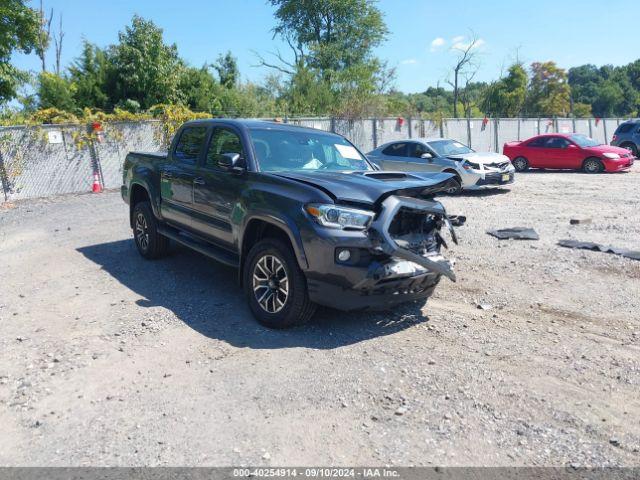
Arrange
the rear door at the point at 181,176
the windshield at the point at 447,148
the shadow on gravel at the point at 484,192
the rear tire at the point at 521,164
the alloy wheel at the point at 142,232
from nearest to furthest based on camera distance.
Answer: the rear door at the point at 181,176 → the alloy wheel at the point at 142,232 → the shadow on gravel at the point at 484,192 → the windshield at the point at 447,148 → the rear tire at the point at 521,164

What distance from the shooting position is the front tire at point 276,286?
4520mm

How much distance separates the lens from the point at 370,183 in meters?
4.66

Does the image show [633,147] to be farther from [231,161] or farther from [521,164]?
[231,161]

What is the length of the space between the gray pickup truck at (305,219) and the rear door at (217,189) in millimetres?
12

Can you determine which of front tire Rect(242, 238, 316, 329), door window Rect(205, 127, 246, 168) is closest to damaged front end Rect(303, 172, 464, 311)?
front tire Rect(242, 238, 316, 329)

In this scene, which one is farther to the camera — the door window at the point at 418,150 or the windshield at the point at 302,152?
the door window at the point at 418,150

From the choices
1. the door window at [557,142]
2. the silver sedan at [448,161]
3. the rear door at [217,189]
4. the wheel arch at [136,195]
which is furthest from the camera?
the door window at [557,142]

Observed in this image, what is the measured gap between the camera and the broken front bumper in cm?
422

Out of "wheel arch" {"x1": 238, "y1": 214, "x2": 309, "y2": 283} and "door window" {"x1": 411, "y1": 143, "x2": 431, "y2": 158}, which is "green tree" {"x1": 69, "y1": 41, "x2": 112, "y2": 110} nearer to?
"door window" {"x1": 411, "y1": 143, "x2": 431, "y2": 158}

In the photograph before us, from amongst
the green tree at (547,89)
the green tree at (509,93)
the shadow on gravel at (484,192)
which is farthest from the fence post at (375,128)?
the green tree at (547,89)

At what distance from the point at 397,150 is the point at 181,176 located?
8863 mm

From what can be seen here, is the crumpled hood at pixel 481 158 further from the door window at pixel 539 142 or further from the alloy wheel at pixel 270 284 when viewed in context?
the alloy wheel at pixel 270 284

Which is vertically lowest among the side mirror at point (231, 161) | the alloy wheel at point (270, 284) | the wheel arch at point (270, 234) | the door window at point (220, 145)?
the alloy wheel at point (270, 284)

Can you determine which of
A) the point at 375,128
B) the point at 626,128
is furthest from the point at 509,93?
the point at 375,128
